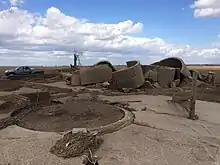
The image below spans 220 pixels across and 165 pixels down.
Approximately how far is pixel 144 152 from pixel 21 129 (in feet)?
11.3

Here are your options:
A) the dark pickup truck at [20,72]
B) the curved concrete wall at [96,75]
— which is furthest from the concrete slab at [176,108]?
the dark pickup truck at [20,72]

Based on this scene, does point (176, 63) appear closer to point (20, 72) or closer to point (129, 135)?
point (129, 135)

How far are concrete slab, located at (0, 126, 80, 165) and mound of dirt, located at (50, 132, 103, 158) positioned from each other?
15cm

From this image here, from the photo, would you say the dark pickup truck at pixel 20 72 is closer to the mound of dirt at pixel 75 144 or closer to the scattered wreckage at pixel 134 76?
the scattered wreckage at pixel 134 76

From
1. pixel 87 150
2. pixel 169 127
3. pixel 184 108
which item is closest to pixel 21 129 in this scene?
pixel 87 150

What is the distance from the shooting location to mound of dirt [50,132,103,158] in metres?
5.91

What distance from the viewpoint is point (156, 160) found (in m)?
5.81

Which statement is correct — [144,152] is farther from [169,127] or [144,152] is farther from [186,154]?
[169,127]

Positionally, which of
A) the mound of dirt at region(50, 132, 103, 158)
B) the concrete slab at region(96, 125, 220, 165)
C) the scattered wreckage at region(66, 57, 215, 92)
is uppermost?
the scattered wreckage at region(66, 57, 215, 92)

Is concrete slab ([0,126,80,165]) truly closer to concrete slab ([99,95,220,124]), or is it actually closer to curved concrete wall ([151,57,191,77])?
concrete slab ([99,95,220,124])

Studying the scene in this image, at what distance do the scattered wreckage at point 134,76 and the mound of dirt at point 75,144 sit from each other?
892cm

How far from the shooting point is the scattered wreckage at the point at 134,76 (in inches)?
617

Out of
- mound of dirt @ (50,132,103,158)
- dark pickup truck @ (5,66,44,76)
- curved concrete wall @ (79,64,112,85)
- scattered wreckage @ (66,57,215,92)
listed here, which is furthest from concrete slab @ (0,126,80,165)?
dark pickup truck @ (5,66,44,76)

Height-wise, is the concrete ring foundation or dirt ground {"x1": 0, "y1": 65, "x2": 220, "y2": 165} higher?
the concrete ring foundation
